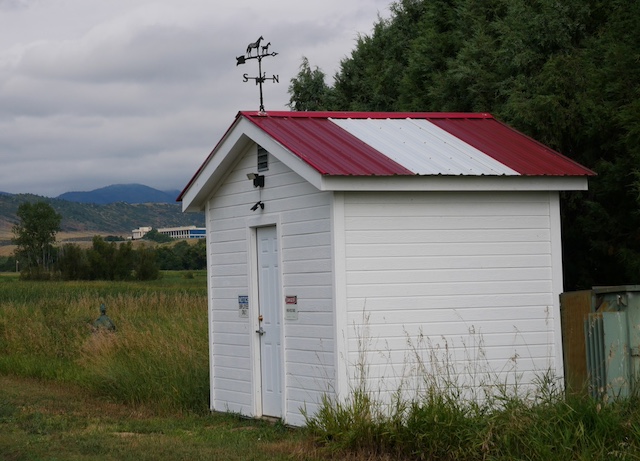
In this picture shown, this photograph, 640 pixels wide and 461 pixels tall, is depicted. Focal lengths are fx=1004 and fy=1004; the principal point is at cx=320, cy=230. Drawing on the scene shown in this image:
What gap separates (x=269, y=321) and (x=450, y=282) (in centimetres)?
238

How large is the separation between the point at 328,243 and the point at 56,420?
470cm

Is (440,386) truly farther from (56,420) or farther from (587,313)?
(56,420)

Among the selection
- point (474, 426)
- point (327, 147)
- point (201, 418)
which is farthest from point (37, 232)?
point (474, 426)

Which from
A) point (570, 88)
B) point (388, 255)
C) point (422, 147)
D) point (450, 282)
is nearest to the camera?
point (388, 255)

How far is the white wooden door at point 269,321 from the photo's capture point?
11.7 m

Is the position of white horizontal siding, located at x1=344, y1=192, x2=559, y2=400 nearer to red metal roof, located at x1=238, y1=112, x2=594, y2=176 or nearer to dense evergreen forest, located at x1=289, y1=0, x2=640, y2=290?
red metal roof, located at x1=238, y1=112, x2=594, y2=176

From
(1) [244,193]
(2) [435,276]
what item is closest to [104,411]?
(1) [244,193]

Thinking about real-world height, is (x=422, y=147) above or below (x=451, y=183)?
above

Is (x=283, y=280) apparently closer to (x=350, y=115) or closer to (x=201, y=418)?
(x=350, y=115)

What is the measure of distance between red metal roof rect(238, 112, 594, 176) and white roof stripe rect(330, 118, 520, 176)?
0.08 meters

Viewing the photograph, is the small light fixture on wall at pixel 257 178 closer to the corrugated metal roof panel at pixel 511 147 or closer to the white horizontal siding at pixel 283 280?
the white horizontal siding at pixel 283 280

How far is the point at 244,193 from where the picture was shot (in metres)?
12.4

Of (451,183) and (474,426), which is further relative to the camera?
(451,183)

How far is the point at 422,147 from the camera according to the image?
11508mm
